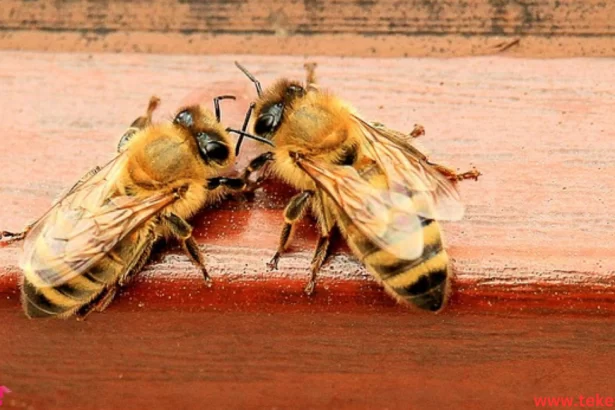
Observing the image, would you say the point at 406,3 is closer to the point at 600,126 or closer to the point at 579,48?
the point at 579,48

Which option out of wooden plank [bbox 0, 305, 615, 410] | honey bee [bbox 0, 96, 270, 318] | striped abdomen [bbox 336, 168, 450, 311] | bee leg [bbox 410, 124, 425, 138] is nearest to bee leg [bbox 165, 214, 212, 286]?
honey bee [bbox 0, 96, 270, 318]

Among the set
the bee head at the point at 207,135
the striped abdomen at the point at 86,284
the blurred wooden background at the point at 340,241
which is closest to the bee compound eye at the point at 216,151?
the bee head at the point at 207,135

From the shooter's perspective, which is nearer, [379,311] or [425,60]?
[379,311]

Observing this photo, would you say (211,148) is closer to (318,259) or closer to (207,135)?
(207,135)

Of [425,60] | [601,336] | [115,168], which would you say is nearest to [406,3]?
[425,60]

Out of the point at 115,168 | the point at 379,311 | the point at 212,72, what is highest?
the point at 212,72

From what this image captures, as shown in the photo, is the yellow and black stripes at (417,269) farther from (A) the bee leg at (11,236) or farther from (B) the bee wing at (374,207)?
(A) the bee leg at (11,236)

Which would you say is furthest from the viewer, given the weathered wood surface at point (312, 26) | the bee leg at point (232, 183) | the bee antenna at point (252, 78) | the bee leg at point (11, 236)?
the weathered wood surface at point (312, 26)

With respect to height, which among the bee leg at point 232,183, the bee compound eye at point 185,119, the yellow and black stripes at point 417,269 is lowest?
the yellow and black stripes at point 417,269
